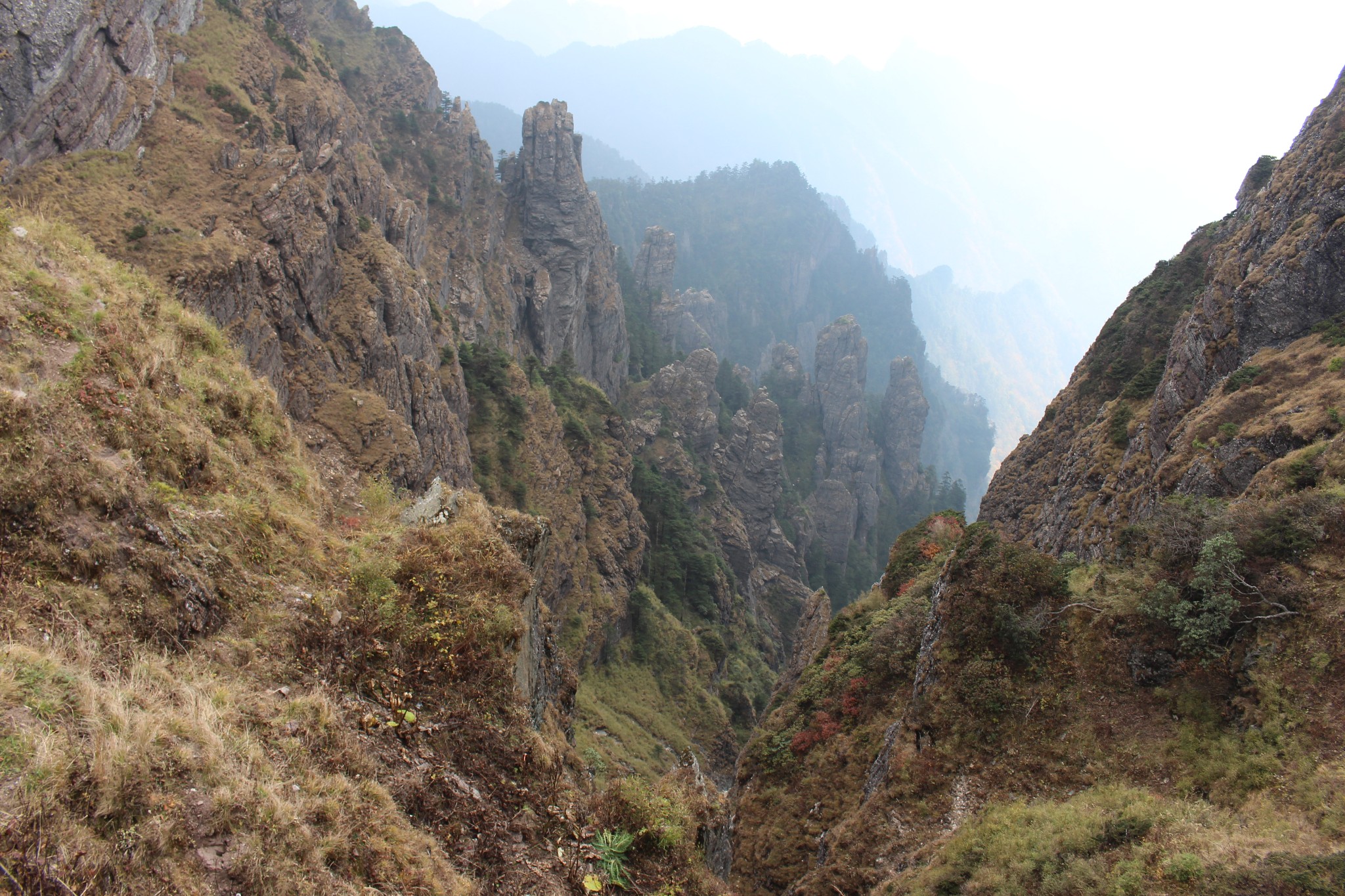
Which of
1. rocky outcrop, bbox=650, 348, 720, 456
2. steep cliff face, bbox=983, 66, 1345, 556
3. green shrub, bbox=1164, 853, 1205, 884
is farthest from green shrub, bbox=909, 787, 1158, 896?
rocky outcrop, bbox=650, 348, 720, 456

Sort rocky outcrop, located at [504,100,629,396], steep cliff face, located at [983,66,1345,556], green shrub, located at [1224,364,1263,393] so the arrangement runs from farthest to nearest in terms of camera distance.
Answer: rocky outcrop, located at [504,100,629,396]
green shrub, located at [1224,364,1263,393]
steep cliff face, located at [983,66,1345,556]

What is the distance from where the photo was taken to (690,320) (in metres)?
A: 117

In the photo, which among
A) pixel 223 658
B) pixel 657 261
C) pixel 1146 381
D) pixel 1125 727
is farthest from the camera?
pixel 657 261

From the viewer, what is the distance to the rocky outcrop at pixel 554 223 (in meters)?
65.4

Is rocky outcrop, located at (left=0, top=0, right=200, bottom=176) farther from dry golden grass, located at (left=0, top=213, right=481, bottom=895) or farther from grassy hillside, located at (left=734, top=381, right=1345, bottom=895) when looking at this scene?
grassy hillside, located at (left=734, top=381, right=1345, bottom=895)

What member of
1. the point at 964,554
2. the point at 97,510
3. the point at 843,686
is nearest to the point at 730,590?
the point at 843,686

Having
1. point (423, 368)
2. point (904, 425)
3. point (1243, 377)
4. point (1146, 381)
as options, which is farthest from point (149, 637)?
point (904, 425)

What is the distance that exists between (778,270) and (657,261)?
5533cm

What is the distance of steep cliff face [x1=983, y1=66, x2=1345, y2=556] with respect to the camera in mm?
13773

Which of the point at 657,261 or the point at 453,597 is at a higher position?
the point at 657,261

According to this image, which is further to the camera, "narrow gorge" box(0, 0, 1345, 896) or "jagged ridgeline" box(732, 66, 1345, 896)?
"jagged ridgeline" box(732, 66, 1345, 896)

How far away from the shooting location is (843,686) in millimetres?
17094

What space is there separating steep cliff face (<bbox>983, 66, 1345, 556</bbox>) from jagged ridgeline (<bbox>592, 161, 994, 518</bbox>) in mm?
123291

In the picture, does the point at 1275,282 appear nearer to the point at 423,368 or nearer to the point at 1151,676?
the point at 1151,676
